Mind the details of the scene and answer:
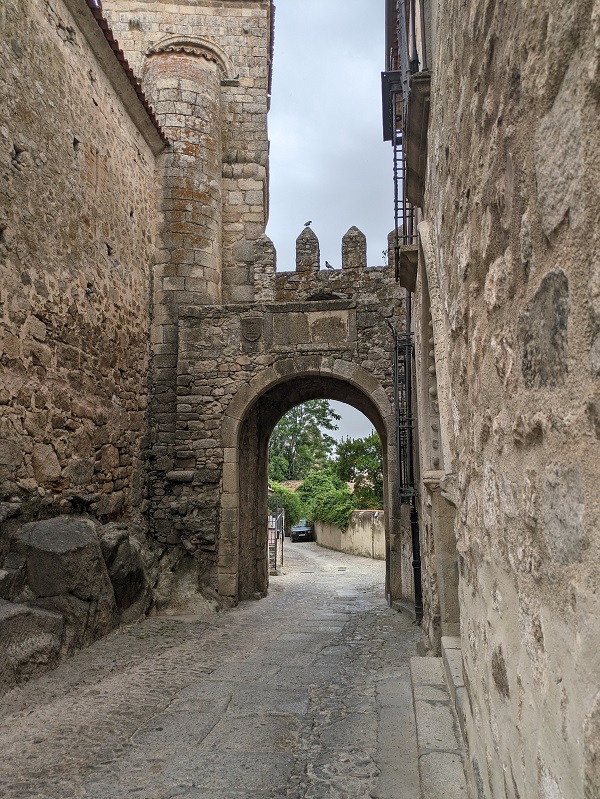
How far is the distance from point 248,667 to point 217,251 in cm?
688

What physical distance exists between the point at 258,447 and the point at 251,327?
8.15 ft

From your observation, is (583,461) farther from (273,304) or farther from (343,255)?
→ (343,255)

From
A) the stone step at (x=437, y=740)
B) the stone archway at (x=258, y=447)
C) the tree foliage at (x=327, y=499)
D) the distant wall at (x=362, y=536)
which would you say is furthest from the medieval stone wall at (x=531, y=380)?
the tree foliage at (x=327, y=499)

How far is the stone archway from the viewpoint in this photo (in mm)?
8594

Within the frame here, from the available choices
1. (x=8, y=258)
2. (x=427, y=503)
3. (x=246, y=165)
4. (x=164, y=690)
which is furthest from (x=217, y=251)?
(x=164, y=690)

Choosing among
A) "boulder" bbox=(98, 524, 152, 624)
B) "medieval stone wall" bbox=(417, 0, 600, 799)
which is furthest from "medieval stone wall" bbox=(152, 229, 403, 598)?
"medieval stone wall" bbox=(417, 0, 600, 799)

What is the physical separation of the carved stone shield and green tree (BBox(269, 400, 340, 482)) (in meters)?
24.2

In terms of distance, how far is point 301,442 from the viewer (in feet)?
118

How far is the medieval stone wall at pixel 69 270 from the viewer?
5.57m

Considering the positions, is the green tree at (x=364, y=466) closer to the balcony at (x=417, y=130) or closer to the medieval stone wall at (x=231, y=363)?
the medieval stone wall at (x=231, y=363)

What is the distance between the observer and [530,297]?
1.21m

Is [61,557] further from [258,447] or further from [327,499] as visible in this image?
[327,499]

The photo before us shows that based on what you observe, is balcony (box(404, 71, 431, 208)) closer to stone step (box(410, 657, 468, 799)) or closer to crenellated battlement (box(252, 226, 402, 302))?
stone step (box(410, 657, 468, 799))

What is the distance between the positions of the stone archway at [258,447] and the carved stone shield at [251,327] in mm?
550
